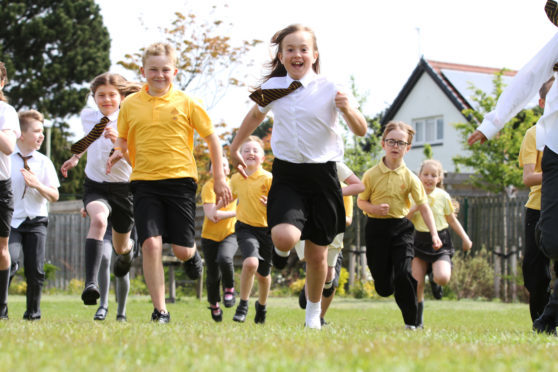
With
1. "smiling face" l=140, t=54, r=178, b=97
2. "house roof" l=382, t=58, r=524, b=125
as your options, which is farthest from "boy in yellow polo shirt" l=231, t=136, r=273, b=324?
"house roof" l=382, t=58, r=524, b=125

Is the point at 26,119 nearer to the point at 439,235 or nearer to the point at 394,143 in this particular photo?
the point at 394,143

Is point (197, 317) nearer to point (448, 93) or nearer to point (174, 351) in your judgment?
point (174, 351)

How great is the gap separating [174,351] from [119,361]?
1.20ft

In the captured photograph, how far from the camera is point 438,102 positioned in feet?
114

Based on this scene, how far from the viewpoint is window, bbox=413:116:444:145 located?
35.1 meters

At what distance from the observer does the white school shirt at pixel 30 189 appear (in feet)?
25.8

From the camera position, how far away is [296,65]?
5879mm

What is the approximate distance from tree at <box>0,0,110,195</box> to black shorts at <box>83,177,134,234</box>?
1207 inches

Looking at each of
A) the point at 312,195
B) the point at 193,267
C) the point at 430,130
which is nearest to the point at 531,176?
the point at 312,195

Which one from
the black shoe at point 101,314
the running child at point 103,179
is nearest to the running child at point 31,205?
the running child at point 103,179

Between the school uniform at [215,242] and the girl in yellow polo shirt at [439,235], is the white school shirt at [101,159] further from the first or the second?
the girl in yellow polo shirt at [439,235]

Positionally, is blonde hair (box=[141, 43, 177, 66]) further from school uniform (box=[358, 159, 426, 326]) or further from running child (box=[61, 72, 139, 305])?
school uniform (box=[358, 159, 426, 326])

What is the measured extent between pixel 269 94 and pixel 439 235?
4177 mm

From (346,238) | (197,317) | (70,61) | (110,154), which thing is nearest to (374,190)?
(110,154)
